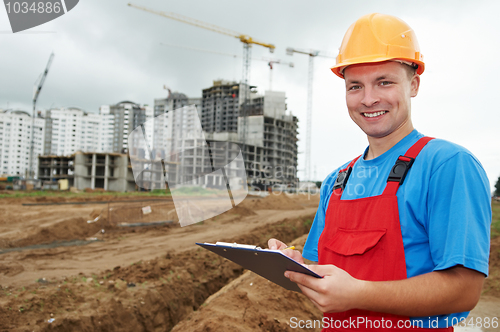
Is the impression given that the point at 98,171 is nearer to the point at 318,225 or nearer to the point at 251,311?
the point at 251,311

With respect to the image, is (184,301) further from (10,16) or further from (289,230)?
(289,230)

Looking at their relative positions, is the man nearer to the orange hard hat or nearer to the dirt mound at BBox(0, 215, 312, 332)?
the orange hard hat

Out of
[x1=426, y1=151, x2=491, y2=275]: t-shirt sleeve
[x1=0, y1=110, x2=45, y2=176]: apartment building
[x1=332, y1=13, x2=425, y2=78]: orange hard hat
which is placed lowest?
[x1=426, y1=151, x2=491, y2=275]: t-shirt sleeve

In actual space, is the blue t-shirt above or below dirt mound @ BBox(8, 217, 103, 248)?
above

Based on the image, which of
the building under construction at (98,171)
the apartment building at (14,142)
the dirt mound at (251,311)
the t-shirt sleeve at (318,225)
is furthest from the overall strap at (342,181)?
the apartment building at (14,142)

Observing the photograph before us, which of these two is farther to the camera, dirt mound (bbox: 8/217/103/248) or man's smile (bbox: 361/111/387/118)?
dirt mound (bbox: 8/217/103/248)

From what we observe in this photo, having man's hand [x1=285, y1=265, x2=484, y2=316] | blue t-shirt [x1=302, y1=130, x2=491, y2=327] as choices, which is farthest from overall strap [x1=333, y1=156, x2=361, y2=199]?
man's hand [x1=285, y1=265, x2=484, y2=316]

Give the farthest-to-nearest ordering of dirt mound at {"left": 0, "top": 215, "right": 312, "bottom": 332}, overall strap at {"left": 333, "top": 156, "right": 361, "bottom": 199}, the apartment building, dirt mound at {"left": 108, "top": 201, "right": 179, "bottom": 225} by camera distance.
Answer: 1. the apartment building
2. dirt mound at {"left": 108, "top": 201, "right": 179, "bottom": 225}
3. dirt mound at {"left": 0, "top": 215, "right": 312, "bottom": 332}
4. overall strap at {"left": 333, "top": 156, "right": 361, "bottom": 199}

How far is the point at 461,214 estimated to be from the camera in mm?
1066

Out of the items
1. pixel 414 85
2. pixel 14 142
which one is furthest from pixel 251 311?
pixel 14 142

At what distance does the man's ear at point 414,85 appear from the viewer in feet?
5.06

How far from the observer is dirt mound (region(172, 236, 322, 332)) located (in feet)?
14.6

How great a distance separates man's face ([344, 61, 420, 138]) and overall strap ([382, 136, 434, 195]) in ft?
0.56

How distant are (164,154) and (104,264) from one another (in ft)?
20.3
